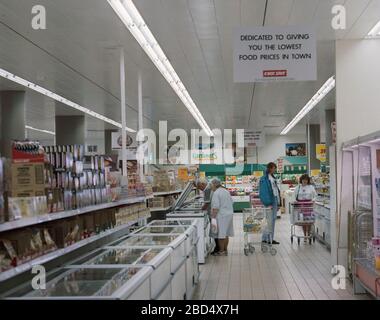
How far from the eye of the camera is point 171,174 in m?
14.1

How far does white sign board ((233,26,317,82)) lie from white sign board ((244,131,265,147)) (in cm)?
1649

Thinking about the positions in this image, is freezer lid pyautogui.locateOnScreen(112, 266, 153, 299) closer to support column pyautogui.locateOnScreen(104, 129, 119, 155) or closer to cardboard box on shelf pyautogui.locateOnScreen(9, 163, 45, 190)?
cardboard box on shelf pyautogui.locateOnScreen(9, 163, 45, 190)

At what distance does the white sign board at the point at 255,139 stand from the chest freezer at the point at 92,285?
19182 mm

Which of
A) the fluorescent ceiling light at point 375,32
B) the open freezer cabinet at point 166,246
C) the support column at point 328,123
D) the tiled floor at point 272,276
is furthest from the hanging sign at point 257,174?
the open freezer cabinet at point 166,246

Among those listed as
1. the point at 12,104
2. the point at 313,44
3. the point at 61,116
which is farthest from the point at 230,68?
the point at 61,116

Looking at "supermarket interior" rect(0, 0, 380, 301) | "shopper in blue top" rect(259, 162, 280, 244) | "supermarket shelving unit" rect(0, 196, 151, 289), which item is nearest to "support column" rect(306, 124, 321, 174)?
"supermarket interior" rect(0, 0, 380, 301)

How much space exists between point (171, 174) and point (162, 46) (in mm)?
5757

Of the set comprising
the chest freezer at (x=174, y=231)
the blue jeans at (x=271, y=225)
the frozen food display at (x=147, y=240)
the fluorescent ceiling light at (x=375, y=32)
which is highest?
the fluorescent ceiling light at (x=375, y=32)

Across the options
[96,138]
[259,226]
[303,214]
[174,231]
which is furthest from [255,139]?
[174,231]

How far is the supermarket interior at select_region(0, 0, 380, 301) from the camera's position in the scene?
12.7 ft

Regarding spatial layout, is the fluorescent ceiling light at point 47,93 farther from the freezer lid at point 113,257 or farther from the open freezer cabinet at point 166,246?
the freezer lid at point 113,257

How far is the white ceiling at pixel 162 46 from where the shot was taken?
271 inches
